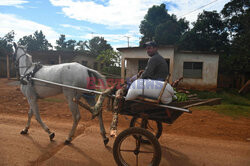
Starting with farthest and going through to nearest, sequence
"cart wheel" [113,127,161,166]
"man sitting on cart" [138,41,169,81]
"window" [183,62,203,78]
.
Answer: "window" [183,62,203,78], "man sitting on cart" [138,41,169,81], "cart wheel" [113,127,161,166]

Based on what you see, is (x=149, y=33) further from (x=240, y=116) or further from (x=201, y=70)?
(x=240, y=116)

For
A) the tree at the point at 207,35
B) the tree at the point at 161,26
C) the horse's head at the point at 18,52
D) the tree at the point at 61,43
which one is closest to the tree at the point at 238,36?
the tree at the point at 207,35

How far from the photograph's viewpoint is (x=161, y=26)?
21.9 m

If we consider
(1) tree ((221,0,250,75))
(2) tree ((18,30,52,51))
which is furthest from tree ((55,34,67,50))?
(1) tree ((221,0,250,75))

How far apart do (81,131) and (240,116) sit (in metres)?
6.03

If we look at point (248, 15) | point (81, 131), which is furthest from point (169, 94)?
point (248, 15)

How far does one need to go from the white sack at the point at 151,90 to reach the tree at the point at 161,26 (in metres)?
20.4

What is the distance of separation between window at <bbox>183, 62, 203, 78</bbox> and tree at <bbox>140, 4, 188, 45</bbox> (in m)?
8.59

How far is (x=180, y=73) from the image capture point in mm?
14258

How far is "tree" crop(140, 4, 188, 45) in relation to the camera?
21766 millimetres

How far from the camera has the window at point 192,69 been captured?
46.1ft

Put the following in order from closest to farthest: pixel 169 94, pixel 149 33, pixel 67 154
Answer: pixel 169 94 → pixel 67 154 → pixel 149 33

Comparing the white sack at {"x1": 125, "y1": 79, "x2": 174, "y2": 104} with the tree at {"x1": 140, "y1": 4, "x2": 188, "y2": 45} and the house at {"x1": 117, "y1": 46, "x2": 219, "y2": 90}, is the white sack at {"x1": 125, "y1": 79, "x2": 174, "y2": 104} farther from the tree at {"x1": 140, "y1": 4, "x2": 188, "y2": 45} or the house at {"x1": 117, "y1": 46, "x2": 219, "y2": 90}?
the tree at {"x1": 140, "y1": 4, "x2": 188, "y2": 45}

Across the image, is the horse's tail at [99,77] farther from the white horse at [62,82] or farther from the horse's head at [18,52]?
the horse's head at [18,52]
